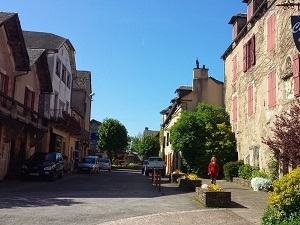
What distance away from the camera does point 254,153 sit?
21.1 metres

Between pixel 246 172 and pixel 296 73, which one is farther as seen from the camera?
pixel 246 172

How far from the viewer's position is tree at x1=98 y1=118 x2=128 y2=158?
66875mm

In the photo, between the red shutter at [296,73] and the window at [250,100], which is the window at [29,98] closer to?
the window at [250,100]

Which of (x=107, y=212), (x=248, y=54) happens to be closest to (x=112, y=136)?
(x=248, y=54)

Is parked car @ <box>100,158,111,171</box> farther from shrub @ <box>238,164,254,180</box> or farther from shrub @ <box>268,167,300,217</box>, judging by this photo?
shrub @ <box>268,167,300,217</box>

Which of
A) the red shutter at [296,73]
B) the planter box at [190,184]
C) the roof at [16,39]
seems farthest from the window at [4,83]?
the red shutter at [296,73]

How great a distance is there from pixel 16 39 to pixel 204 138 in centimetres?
1493

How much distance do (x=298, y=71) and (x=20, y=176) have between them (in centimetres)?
1690

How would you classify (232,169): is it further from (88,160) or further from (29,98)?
(88,160)

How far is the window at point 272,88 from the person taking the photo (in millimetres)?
18328

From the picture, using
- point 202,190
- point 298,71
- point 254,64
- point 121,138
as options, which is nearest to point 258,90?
point 254,64

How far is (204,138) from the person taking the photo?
28.0 metres

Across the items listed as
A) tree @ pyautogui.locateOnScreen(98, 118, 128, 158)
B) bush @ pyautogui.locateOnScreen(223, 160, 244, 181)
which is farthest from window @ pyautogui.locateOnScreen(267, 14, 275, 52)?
tree @ pyautogui.locateOnScreen(98, 118, 128, 158)

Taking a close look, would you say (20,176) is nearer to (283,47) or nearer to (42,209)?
(42,209)
